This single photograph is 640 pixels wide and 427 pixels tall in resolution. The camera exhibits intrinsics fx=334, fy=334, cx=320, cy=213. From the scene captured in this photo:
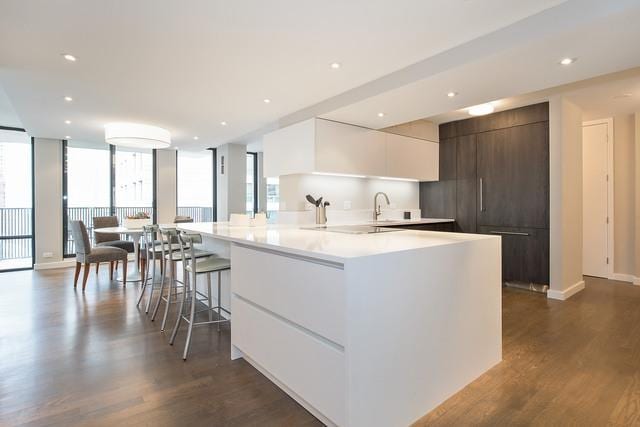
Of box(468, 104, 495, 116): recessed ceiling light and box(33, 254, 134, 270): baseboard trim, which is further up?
box(468, 104, 495, 116): recessed ceiling light

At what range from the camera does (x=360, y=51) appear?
2678 mm

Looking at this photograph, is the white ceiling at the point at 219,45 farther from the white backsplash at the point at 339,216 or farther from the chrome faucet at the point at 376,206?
the chrome faucet at the point at 376,206

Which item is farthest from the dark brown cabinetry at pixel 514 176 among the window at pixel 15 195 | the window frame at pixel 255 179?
the window at pixel 15 195

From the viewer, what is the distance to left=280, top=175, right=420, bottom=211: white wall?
4.50m

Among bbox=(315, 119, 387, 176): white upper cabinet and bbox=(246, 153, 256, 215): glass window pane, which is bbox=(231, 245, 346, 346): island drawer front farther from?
bbox=(246, 153, 256, 215): glass window pane

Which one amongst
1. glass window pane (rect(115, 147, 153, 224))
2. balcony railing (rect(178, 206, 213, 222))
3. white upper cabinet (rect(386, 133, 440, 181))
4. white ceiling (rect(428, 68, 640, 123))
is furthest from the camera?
balcony railing (rect(178, 206, 213, 222))

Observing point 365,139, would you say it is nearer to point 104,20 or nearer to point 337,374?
point 104,20

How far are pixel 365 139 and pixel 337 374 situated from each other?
350 centimetres

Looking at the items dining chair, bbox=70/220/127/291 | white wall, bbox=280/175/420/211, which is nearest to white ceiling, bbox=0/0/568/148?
white wall, bbox=280/175/420/211

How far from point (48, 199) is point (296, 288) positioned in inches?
266

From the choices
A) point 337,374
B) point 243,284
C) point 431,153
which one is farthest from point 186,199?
point 337,374

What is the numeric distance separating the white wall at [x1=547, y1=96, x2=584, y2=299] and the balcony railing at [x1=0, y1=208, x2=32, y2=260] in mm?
8677

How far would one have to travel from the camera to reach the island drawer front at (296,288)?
1556 millimetres

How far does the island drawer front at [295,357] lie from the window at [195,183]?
19.0ft
